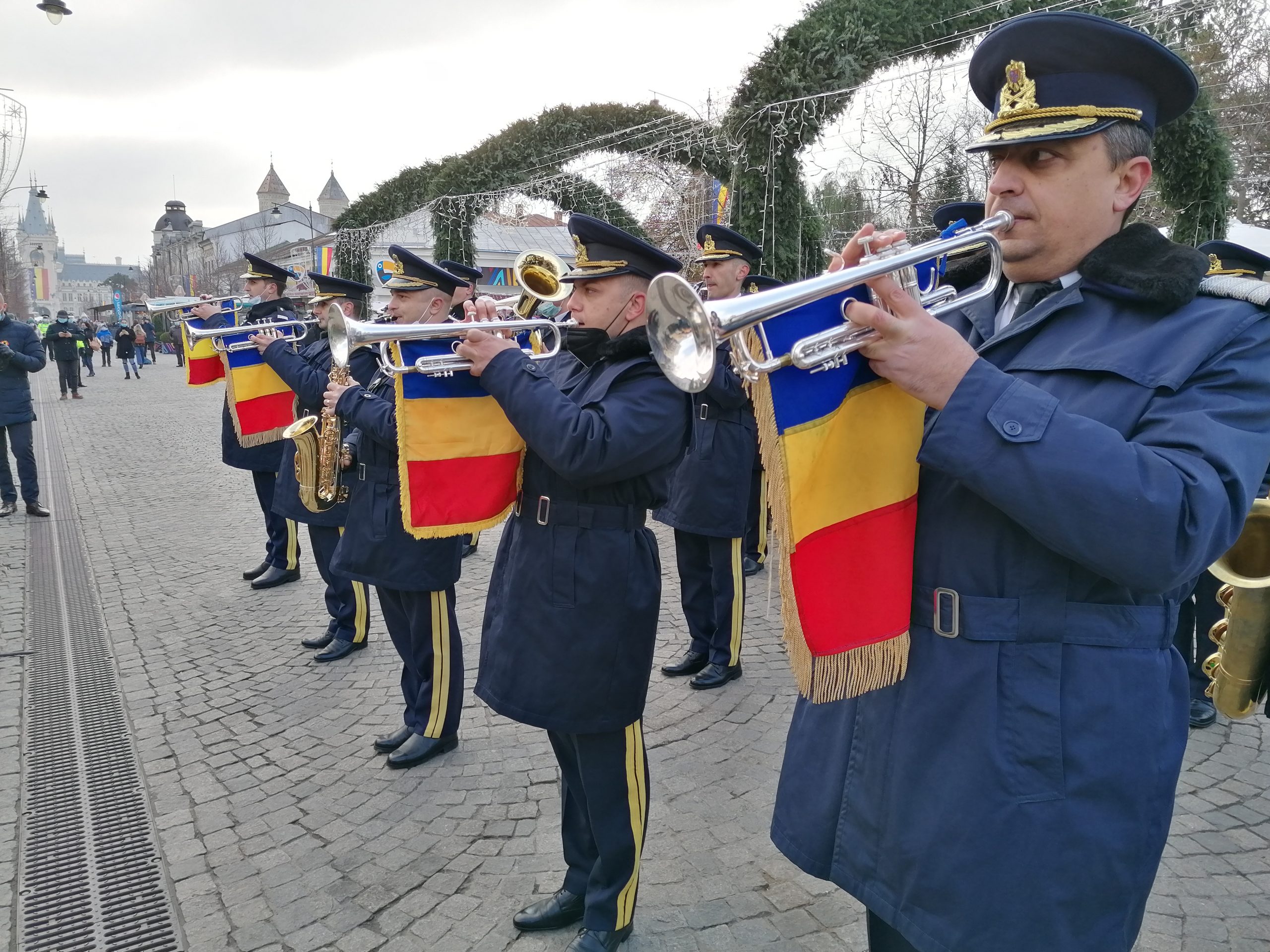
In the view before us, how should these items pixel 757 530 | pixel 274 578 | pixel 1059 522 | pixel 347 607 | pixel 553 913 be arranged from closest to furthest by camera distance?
1. pixel 1059 522
2. pixel 553 913
3. pixel 347 607
4. pixel 274 578
5. pixel 757 530

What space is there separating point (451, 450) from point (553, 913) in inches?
65.1

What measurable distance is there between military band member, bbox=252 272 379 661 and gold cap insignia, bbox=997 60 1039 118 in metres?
4.32

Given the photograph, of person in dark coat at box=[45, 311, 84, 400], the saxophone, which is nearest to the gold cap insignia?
Result: the saxophone

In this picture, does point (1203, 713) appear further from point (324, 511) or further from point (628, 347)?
point (324, 511)

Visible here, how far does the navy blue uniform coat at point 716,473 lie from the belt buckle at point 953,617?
133 inches

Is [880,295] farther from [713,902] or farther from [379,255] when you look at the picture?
[379,255]

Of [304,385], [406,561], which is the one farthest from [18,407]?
[406,561]

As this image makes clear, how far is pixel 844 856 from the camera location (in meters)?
1.67

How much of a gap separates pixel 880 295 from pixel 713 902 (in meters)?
2.49

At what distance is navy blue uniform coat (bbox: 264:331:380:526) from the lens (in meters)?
5.24

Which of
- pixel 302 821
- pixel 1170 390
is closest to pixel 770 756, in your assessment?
pixel 302 821

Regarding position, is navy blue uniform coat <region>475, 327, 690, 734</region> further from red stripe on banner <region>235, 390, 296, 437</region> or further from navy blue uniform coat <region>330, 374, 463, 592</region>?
red stripe on banner <region>235, 390, 296, 437</region>

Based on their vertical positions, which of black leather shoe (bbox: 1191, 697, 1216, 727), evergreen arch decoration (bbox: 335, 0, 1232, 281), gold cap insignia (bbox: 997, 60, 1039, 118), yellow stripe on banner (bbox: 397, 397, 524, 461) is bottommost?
black leather shoe (bbox: 1191, 697, 1216, 727)

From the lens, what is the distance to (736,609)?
502cm
